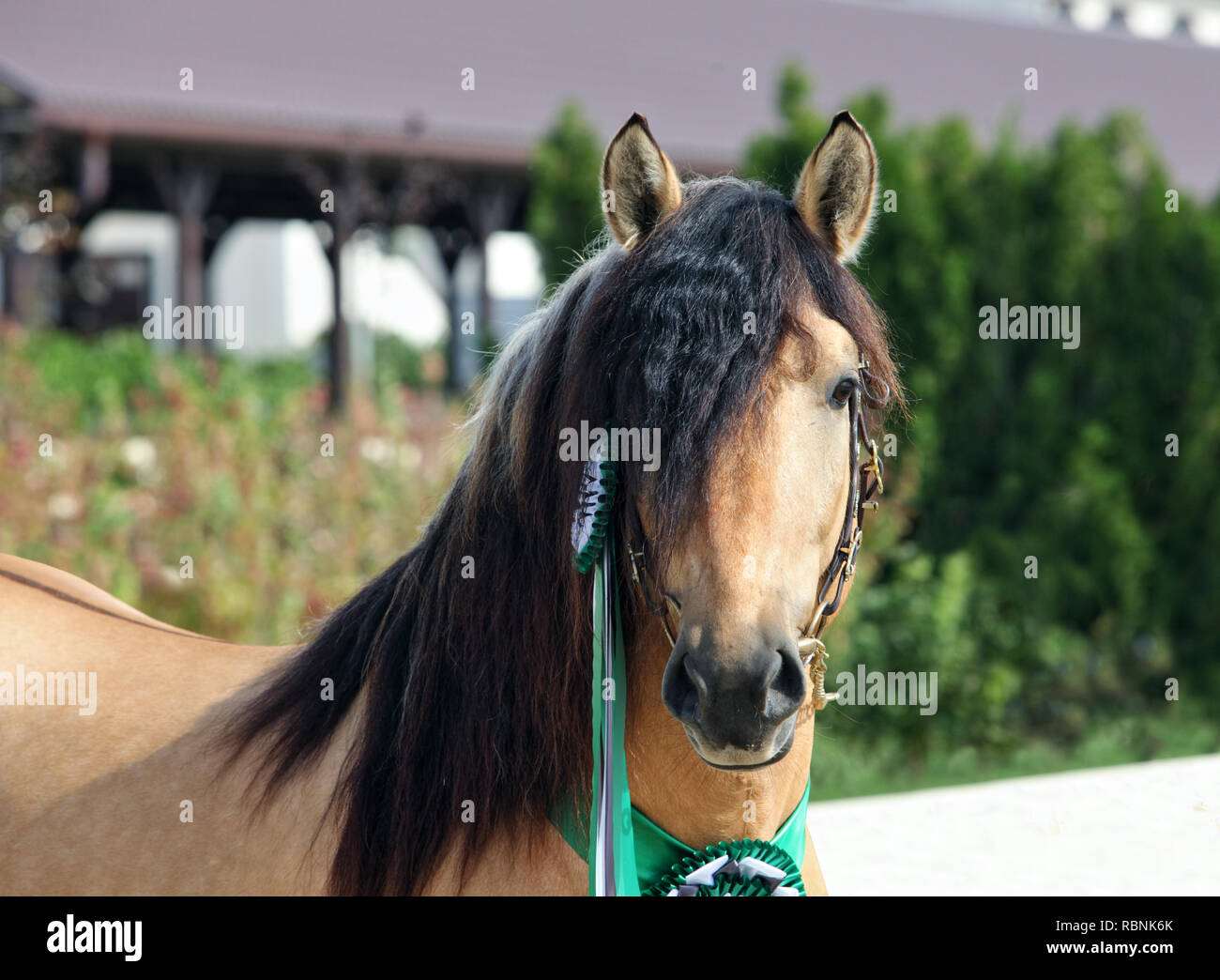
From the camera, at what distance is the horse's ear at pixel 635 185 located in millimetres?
1780

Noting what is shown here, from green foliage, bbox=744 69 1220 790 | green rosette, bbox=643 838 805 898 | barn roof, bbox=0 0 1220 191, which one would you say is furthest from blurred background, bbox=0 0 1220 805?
barn roof, bbox=0 0 1220 191

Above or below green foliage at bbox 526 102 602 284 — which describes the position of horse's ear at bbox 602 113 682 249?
below

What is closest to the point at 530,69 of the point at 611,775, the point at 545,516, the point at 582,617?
the point at 545,516

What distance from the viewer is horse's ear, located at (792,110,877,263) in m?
1.84

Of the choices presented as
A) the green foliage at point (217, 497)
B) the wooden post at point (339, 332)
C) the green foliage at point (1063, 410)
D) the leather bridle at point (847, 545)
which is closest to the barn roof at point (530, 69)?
the wooden post at point (339, 332)

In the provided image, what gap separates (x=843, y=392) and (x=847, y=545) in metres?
0.24

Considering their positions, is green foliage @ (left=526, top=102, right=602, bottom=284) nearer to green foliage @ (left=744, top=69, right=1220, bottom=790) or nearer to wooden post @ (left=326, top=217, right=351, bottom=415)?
green foliage @ (left=744, top=69, right=1220, bottom=790)

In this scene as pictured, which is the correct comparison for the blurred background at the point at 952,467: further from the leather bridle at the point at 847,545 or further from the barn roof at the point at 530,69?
the barn roof at the point at 530,69

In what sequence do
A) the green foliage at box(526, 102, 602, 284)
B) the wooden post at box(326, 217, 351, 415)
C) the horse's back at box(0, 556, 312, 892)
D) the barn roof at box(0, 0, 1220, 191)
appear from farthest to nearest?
the barn roof at box(0, 0, 1220, 191) → the wooden post at box(326, 217, 351, 415) → the green foliage at box(526, 102, 602, 284) → the horse's back at box(0, 556, 312, 892)

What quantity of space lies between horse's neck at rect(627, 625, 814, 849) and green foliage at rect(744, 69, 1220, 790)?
15.9ft

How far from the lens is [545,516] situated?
6.05 feet

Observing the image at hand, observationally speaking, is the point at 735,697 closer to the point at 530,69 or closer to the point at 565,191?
the point at 565,191

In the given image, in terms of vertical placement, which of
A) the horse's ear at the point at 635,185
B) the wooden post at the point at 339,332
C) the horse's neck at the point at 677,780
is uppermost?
the wooden post at the point at 339,332
